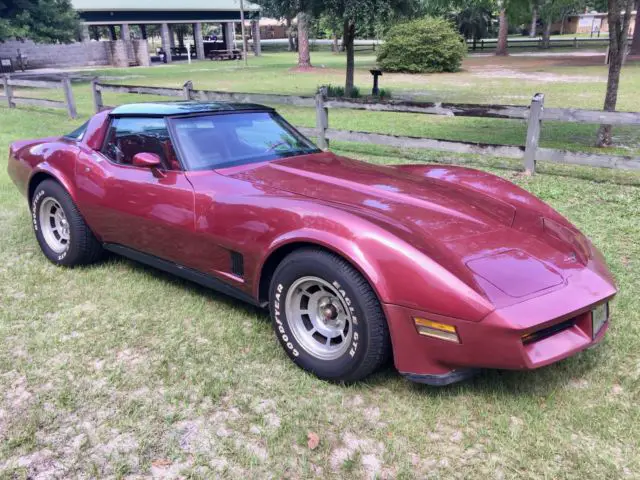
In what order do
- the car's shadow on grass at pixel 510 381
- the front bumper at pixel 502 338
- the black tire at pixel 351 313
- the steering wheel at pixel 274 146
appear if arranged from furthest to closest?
1. the steering wheel at pixel 274 146
2. the car's shadow on grass at pixel 510 381
3. the black tire at pixel 351 313
4. the front bumper at pixel 502 338

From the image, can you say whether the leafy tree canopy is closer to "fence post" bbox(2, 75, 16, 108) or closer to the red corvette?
"fence post" bbox(2, 75, 16, 108)

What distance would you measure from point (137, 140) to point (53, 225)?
138 cm

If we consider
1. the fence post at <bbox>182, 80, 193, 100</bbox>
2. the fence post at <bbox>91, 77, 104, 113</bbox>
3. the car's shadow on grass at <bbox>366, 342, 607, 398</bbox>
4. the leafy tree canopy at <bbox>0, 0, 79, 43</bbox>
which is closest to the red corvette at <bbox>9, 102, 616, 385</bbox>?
the car's shadow on grass at <bbox>366, 342, 607, 398</bbox>

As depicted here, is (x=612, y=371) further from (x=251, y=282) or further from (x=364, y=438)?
(x=251, y=282)

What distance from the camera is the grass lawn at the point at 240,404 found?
8.02 feet

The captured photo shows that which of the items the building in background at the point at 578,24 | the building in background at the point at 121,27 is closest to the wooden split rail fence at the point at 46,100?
the building in background at the point at 121,27

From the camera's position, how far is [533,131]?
7277 millimetres

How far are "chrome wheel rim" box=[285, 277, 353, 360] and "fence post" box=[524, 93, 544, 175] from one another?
5305 millimetres

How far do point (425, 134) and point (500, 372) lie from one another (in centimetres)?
837

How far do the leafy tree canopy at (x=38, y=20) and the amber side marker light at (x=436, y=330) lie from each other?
23662 mm

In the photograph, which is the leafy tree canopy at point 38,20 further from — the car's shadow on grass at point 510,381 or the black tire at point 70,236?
the car's shadow on grass at point 510,381

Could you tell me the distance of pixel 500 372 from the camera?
3.04 meters

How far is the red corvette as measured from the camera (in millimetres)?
2557

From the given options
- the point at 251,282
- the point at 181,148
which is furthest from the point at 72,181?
the point at 251,282
